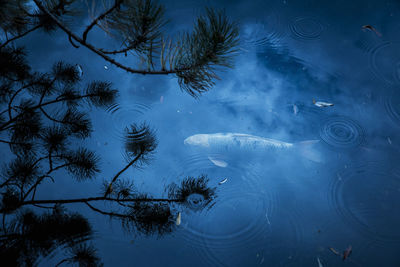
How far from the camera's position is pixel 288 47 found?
147 cm

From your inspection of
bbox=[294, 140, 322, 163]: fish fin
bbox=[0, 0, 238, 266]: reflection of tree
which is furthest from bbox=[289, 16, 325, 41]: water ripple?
bbox=[0, 0, 238, 266]: reflection of tree

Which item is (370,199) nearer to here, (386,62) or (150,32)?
(386,62)

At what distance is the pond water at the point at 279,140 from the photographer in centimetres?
94

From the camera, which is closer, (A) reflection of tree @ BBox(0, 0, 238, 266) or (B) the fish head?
(A) reflection of tree @ BBox(0, 0, 238, 266)

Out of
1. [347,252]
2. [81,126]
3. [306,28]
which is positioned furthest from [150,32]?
[306,28]

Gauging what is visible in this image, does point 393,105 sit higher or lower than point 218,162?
higher

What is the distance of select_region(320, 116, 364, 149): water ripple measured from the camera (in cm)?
117

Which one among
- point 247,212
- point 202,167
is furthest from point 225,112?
point 247,212

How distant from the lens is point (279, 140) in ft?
3.95

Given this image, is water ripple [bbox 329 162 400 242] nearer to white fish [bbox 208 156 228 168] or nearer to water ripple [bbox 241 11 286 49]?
white fish [bbox 208 156 228 168]

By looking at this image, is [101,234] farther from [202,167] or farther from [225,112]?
[225,112]

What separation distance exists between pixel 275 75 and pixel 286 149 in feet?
1.37

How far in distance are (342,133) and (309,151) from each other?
18cm

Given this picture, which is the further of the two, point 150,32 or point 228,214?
point 228,214
